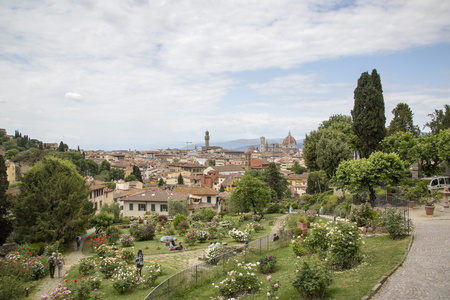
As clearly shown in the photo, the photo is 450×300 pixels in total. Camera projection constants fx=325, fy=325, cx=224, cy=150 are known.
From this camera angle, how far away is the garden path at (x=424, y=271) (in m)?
8.14

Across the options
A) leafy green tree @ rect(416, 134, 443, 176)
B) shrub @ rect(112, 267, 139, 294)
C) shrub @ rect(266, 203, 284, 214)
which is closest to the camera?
shrub @ rect(112, 267, 139, 294)

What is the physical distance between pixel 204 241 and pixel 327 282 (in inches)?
635

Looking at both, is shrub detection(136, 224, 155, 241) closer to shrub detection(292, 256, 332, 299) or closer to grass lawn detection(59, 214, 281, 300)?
grass lawn detection(59, 214, 281, 300)

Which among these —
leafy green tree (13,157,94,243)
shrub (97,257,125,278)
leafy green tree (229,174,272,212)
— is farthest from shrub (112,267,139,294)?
leafy green tree (229,174,272,212)

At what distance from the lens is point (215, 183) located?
98.2m

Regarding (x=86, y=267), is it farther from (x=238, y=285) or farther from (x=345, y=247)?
(x=345, y=247)

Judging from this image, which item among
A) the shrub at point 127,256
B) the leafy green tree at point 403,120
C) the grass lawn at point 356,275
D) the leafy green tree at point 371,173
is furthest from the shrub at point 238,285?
the leafy green tree at point 403,120

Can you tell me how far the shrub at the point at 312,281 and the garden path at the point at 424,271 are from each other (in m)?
1.23

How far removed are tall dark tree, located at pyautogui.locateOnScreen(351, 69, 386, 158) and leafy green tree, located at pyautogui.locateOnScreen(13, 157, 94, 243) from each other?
28539mm

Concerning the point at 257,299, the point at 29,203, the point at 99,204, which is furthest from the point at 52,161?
the point at 257,299

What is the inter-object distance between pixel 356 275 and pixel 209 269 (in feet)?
18.5

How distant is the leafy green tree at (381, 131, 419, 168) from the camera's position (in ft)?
88.9

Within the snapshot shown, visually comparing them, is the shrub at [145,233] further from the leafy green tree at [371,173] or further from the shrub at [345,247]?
the shrub at [345,247]

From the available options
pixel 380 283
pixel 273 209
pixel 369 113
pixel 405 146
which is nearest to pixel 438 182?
pixel 405 146
